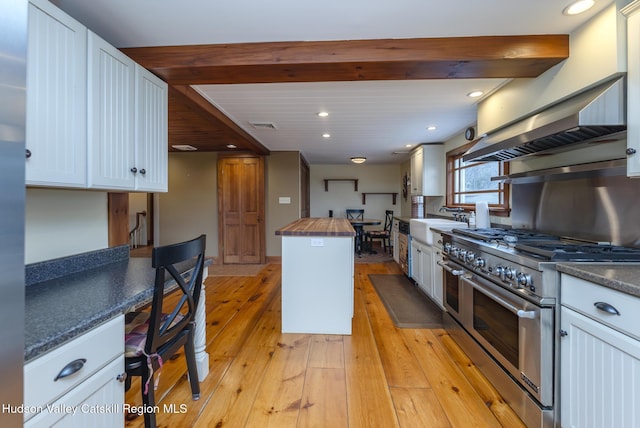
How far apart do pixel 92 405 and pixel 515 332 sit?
2038mm

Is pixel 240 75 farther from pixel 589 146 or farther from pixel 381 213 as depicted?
pixel 381 213

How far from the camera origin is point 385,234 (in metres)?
6.43

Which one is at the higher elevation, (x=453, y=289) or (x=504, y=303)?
(x=504, y=303)

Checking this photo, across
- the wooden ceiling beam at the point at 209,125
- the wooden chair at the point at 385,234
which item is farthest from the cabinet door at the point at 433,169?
the wooden ceiling beam at the point at 209,125

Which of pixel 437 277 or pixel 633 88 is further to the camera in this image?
pixel 437 277

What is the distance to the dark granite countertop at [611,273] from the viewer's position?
3.39 ft

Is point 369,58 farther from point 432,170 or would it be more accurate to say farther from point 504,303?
point 432,170

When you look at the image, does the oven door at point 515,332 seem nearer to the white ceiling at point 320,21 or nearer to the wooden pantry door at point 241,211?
the white ceiling at point 320,21

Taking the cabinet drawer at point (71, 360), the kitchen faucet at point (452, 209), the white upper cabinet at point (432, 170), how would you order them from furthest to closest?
the white upper cabinet at point (432, 170)
the kitchen faucet at point (452, 209)
the cabinet drawer at point (71, 360)

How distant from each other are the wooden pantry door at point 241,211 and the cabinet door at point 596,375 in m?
4.83

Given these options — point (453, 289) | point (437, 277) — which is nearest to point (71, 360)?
point (453, 289)

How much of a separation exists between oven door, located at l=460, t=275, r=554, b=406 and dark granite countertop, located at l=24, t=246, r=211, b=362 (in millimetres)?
1943

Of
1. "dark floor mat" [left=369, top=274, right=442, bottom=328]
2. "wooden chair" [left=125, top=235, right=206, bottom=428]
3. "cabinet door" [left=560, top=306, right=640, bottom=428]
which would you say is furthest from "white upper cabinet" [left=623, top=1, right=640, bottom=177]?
"wooden chair" [left=125, top=235, right=206, bottom=428]

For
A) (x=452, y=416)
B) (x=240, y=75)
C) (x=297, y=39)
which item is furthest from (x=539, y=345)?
(x=240, y=75)
